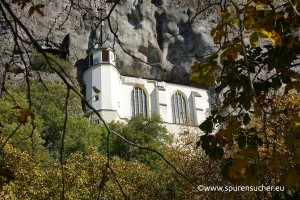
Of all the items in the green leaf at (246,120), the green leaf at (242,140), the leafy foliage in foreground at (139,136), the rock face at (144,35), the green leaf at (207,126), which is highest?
the rock face at (144,35)

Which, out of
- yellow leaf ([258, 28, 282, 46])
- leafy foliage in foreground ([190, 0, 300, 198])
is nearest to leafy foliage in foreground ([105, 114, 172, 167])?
leafy foliage in foreground ([190, 0, 300, 198])

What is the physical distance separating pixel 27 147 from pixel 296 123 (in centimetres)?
2073

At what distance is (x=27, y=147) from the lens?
21.8 metres

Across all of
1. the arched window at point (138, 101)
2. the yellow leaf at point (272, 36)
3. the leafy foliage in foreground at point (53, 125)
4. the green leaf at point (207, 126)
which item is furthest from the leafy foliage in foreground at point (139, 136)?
the yellow leaf at point (272, 36)

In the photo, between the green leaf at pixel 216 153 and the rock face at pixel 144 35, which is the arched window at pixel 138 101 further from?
the green leaf at pixel 216 153

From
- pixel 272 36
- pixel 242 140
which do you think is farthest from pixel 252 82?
pixel 242 140

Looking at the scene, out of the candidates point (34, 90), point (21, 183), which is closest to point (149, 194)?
point (21, 183)

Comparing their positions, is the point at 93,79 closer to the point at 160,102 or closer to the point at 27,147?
the point at 160,102

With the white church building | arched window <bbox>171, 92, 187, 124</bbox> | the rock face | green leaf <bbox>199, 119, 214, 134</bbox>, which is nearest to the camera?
green leaf <bbox>199, 119, 214, 134</bbox>

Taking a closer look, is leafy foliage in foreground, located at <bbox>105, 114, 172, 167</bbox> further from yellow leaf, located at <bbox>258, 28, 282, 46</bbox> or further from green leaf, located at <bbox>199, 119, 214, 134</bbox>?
yellow leaf, located at <bbox>258, 28, 282, 46</bbox>

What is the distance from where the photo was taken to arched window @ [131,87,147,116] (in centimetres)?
4400

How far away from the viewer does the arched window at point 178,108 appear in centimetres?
4537

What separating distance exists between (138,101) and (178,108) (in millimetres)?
4304

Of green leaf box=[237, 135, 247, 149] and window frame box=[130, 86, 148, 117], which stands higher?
window frame box=[130, 86, 148, 117]
